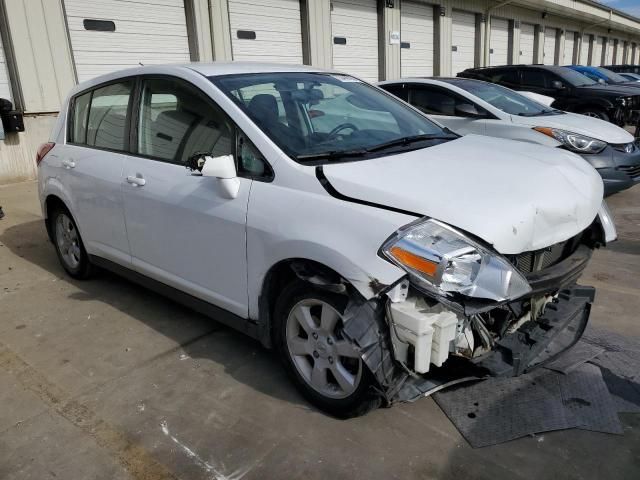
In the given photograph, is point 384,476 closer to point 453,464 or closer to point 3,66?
point 453,464

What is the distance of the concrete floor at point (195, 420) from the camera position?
238cm

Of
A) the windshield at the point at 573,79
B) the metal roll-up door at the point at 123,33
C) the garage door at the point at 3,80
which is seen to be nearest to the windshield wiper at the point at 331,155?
the garage door at the point at 3,80

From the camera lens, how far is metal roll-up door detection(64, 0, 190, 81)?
29.6 feet

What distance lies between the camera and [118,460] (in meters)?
2.48

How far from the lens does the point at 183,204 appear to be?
10.3ft

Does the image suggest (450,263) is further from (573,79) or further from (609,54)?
(609,54)

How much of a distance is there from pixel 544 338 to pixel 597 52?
4093 cm

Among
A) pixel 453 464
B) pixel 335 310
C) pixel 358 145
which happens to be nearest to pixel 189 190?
pixel 358 145

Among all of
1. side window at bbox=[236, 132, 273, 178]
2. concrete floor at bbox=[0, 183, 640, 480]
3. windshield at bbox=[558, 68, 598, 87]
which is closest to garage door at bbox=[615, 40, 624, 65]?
windshield at bbox=[558, 68, 598, 87]

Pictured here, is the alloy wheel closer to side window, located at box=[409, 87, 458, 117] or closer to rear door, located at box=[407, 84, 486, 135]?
rear door, located at box=[407, 84, 486, 135]

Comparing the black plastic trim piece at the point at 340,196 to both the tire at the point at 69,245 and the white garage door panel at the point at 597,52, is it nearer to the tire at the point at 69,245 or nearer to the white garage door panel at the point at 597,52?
the tire at the point at 69,245

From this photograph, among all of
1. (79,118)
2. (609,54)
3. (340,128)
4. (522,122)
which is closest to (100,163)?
(79,118)

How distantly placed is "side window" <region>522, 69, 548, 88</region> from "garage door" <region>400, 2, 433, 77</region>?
6.40 meters

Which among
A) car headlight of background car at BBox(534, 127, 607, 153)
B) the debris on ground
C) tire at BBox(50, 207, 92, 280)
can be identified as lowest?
the debris on ground
